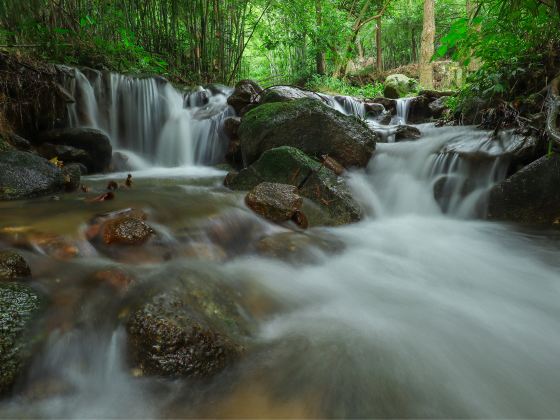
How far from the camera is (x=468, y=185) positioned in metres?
4.71

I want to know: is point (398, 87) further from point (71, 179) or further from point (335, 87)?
point (71, 179)

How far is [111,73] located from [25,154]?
3787mm

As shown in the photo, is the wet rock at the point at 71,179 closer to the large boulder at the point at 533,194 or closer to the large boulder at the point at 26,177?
the large boulder at the point at 26,177

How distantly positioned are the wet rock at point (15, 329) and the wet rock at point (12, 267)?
0.47 feet

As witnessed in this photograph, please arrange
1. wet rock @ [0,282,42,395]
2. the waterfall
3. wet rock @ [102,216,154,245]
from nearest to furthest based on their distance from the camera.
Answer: wet rock @ [0,282,42,395]
wet rock @ [102,216,154,245]
the waterfall

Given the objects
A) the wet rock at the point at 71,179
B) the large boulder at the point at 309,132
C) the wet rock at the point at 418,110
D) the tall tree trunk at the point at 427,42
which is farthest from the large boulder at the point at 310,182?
the tall tree trunk at the point at 427,42

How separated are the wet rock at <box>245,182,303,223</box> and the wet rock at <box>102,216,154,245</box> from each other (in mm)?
1285

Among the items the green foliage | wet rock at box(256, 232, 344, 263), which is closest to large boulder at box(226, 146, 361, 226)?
wet rock at box(256, 232, 344, 263)

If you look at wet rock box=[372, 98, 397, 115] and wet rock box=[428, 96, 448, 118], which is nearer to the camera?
wet rock box=[428, 96, 448, 118]

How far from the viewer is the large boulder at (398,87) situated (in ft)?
40.8

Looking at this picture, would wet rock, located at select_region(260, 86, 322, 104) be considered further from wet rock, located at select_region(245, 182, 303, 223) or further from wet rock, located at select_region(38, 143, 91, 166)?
wet rock, located at select_region(38, 143, 91, 166)

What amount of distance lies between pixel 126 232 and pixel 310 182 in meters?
2.37

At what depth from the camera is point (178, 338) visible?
1.69m

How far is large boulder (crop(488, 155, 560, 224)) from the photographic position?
3984mm
